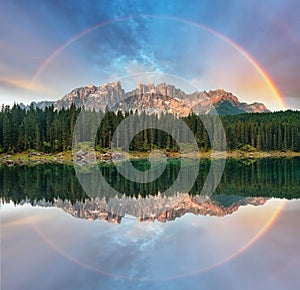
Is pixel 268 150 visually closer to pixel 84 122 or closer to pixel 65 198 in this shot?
pixel 84 122

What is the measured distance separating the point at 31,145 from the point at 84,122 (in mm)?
13239

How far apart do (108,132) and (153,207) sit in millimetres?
57661

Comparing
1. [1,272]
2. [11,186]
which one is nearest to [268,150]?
[11,186]

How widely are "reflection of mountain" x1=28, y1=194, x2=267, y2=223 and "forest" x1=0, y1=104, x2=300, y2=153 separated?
51.0 metres

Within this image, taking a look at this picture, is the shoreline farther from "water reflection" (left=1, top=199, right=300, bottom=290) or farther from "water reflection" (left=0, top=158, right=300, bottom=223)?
"water reflection" (left=1, top=199, right=300, bottom=290)

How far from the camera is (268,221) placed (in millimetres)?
12141

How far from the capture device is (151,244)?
30.7 feet

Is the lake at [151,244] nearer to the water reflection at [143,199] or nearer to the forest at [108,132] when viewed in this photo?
the water reflection at [143,199]

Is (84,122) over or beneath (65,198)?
over

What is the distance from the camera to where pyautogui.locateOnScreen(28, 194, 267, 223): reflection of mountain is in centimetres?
1381

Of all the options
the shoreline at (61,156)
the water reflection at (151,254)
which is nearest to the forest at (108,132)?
the shoreline at (61,156)

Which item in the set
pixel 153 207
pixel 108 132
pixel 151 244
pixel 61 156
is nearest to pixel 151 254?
pixel 151 244

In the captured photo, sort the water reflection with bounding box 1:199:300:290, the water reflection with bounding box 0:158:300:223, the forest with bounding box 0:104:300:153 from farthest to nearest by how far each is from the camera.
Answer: the forest with bounding box 0:104:300:153 < the water reflection with bounding box 0:158:300:223 < the water reflection with bounding box 1:199:300:290

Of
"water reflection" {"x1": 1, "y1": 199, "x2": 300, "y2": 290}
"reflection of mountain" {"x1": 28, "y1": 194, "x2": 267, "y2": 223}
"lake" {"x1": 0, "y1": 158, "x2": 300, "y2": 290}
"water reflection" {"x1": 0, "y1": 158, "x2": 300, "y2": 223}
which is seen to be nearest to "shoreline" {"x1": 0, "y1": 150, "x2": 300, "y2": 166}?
"water reflection" {"x1": 0, "y1": 158, "x2": 300, "y2": 223}
